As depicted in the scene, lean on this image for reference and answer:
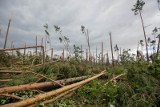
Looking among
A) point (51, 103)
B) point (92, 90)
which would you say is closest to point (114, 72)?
point (92, 90)

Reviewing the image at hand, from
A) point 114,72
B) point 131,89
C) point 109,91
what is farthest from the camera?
point 114,72

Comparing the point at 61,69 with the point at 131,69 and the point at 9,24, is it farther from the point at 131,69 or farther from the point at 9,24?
the point at 9,24

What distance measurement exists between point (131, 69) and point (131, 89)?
106 centimetres

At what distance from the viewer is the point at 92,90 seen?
4570mm

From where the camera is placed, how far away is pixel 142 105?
3.42 meters

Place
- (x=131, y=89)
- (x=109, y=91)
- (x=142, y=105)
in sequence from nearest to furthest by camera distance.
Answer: (x=142, y=105) → (x=131, y=89) → (x=109, y=91)

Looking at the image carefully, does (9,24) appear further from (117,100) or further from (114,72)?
(117,100)

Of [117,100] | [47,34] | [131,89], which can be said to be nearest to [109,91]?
[117,100]

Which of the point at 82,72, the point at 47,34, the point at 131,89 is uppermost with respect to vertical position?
the point at 47,34

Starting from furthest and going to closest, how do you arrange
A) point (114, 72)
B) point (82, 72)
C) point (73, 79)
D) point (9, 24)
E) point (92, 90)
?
point (9, 24) < point (114, 72) < point (82, 72) < point (73, 79) < point (92, 90)

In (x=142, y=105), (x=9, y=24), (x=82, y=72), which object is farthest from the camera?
(x=9, y=24)

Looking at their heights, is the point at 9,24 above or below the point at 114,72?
above

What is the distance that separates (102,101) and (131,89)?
2.73ft

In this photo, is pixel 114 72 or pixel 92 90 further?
pixel 114 72
